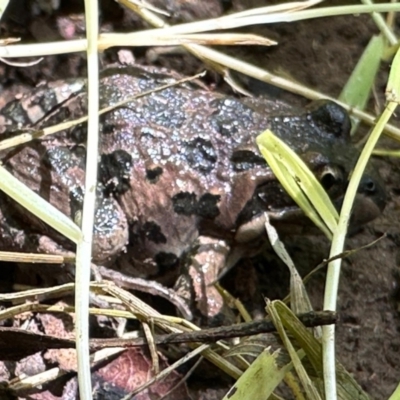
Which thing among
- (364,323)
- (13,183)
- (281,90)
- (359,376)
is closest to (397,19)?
(281,90)

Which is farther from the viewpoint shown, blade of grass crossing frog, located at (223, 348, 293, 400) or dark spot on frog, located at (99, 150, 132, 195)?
dark spot on frog, located at (99, 150, 132, 195)

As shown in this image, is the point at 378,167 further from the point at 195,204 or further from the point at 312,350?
the point at 312,350

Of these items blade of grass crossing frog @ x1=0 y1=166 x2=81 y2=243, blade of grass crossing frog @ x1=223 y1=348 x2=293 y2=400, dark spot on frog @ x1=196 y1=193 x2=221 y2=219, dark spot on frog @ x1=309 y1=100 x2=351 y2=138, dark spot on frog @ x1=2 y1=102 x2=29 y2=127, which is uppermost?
dark spot on frog @ x1=2 y1=102 x2=29 y2=127

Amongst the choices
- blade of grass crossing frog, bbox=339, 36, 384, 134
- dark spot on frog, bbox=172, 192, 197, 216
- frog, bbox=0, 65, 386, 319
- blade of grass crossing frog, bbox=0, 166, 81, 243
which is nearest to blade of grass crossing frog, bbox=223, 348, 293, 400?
blade of grass crossing frog, bbox=0, 166, 81, 243

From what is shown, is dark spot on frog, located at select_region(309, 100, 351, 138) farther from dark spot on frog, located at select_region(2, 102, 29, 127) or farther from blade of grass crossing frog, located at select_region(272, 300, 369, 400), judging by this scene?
dark spot on frog, located at select_region(2, 102, 29, 127)

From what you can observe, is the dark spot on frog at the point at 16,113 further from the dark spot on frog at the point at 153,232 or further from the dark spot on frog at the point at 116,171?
the dark spot on frog at the point at 153,232

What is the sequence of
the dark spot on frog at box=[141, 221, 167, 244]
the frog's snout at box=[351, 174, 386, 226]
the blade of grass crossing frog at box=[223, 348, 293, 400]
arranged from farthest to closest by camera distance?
the dark spot on frog at box=[141, 221, 167, 244], the frog's snout at box=[351, 174, 386, 226], the blade of grass crossing frog at box=[223, 348, 293, 400]

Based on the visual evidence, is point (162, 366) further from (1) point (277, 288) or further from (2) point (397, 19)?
(2) point (397, 19)

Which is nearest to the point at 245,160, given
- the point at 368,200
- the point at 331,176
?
the point at 331,176
